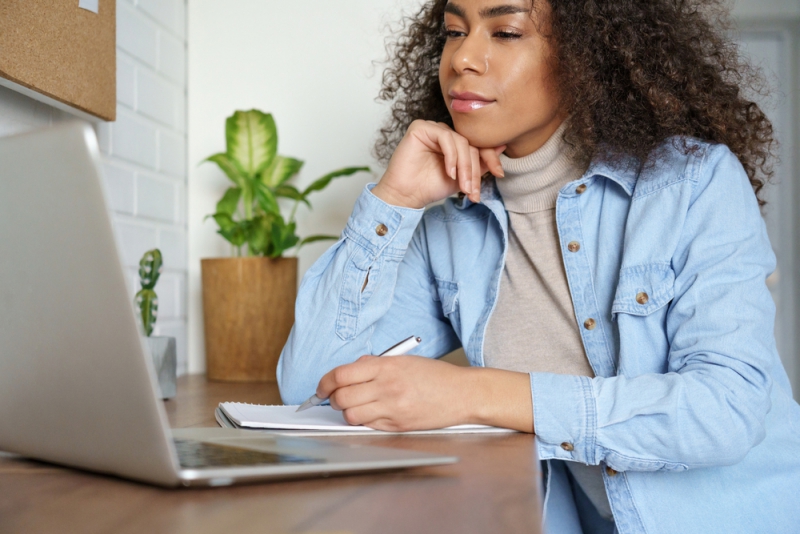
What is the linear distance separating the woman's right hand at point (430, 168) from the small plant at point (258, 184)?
1.74ft

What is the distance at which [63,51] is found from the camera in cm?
125

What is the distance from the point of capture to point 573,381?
0.76 metres

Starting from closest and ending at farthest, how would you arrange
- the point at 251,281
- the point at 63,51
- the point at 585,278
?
1. the point at 585,278
2. the point at 63,51
3. the point at 251,281

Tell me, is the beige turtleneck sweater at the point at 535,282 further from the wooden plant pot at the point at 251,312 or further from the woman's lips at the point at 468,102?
the wooden plant pot at the point at 251,312

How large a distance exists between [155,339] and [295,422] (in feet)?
2.23

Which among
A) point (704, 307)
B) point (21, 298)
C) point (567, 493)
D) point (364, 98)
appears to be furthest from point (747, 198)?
point (364, 98)

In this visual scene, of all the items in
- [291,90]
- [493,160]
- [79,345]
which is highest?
[291,90]

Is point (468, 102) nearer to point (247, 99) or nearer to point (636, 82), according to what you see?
point (636, 82)

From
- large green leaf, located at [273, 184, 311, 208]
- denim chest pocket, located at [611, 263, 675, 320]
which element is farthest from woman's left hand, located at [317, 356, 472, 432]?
large green leaf, located at [273, 184, 311, 208]

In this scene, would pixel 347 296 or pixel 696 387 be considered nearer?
pixel 696 387

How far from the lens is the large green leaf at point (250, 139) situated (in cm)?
171

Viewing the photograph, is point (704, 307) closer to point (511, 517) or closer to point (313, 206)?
point (511, 517)

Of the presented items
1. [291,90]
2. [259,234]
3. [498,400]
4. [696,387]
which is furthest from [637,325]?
[291,90]

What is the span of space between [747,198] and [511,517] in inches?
27.1
